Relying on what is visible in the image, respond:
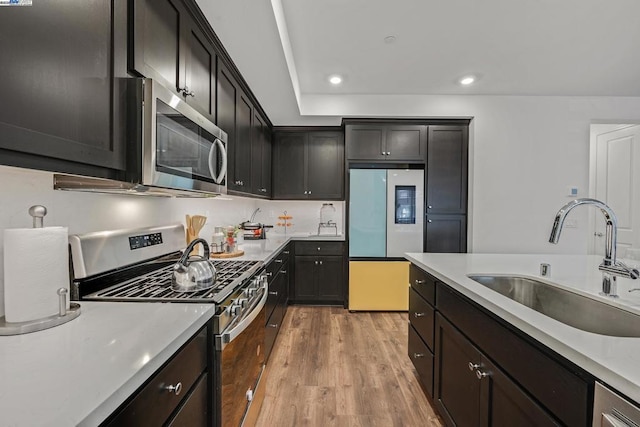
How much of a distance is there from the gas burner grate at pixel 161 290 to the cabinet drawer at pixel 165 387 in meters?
0.17

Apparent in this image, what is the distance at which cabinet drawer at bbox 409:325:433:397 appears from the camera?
5.98 ft

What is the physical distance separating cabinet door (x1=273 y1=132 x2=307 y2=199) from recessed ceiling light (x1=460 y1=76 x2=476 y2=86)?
1.98m

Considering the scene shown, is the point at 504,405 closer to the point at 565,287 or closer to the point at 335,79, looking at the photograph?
the point at 565,287

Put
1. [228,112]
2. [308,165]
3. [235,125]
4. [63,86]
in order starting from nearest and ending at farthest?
[63,86] < [228,112] < [235,125] < [308,165]

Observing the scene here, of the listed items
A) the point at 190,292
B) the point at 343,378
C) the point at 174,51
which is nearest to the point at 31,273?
the point at 190,292

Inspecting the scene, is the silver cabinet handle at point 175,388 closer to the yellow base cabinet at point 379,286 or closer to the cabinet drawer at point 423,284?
the cabinet drawer at point 423,284

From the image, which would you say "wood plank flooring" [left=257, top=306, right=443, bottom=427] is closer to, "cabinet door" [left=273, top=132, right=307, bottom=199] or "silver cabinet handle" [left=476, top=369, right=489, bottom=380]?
"silver cabinet handle" [left=476, top=369, right=489, bottom=380]

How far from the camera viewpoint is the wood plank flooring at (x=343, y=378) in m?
1.81

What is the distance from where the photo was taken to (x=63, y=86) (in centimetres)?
78

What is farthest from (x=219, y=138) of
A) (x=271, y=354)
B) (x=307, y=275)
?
(x=307, y=275)

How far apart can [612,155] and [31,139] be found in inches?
224

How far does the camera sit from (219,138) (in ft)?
5.39

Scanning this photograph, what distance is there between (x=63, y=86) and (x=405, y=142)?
11.1ft

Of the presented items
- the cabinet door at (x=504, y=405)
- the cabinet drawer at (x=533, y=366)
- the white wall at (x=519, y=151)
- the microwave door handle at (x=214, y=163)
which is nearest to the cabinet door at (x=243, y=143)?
the microwave door handle at (x=214, y=163)
